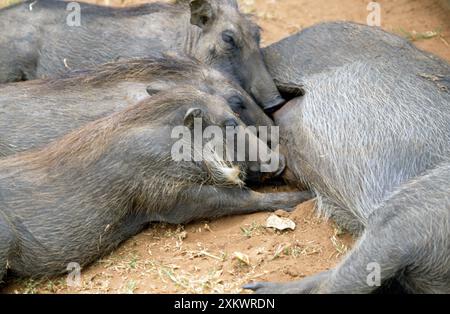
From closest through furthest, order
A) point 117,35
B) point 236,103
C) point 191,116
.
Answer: point 191,116 < point 236,103 < point 117,35

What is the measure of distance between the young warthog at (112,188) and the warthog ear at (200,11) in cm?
112

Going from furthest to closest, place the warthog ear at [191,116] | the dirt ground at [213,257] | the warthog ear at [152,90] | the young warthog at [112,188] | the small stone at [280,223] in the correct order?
the warthog ear at [152,90], the warthog ear at [191,116], the small stone at [280,223], the young warthog at [112,188], the dirt ground at [213,257]

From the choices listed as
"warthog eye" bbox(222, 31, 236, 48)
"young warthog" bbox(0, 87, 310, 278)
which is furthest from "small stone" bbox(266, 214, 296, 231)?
"warthog eye" bbox(222, 31, 236, 48)

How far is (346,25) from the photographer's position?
621 centimetres

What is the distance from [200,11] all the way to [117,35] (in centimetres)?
70

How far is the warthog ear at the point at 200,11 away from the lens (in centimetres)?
655

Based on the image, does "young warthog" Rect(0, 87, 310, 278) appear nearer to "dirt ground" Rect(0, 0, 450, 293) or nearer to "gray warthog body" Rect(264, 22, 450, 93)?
"dirt ground" Rect(0, 0, 450, 293)

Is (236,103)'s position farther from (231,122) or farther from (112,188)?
(112,188)

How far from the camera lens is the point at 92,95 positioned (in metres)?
5.85

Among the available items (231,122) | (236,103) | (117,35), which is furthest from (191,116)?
(117,35)

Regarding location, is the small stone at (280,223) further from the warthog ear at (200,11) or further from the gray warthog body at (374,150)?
the warthog ear at (200,11)

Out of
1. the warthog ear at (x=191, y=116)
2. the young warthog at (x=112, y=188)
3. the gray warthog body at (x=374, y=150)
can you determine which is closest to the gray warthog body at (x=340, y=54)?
the gray warthog body at (x=374, y=150)
